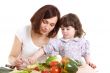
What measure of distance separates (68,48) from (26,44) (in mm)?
345

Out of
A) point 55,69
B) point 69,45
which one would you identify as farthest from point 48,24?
point 55,69

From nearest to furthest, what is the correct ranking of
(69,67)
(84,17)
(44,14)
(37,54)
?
(69,67) < (37,54) < (44,14) < (84,17)

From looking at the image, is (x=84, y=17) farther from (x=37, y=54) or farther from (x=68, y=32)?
(x=37, y=54)

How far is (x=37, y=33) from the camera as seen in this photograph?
2.30 meters

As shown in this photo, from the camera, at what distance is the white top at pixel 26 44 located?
226cm

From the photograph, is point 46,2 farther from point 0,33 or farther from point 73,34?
point 73,34

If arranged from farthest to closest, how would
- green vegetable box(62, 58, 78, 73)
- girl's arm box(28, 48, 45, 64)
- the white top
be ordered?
the white top < girl's arm box(28, 48, 45, 64) < green vegetable box(62, 58, 78, 73)

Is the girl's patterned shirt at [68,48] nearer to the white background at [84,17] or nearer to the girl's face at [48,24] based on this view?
the girl's face at [48,24]

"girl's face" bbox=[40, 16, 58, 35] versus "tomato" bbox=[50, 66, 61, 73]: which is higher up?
"girl's face" bbox=[40, 16, 58, 35]

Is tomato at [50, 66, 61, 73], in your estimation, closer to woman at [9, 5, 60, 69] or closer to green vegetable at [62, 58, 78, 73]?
green vegetable at [62, 58, 78, 73]

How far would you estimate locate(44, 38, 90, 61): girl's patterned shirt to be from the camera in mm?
2080

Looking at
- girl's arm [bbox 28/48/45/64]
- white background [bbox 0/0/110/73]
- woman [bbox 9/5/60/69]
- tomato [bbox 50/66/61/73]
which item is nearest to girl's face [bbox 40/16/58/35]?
woman [bbox 9/5/60/69]

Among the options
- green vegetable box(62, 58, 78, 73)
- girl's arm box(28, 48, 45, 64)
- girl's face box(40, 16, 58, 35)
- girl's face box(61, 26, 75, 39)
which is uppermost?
girl's face box(40, 16, 58, 35)

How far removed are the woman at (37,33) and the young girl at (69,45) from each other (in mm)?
84
